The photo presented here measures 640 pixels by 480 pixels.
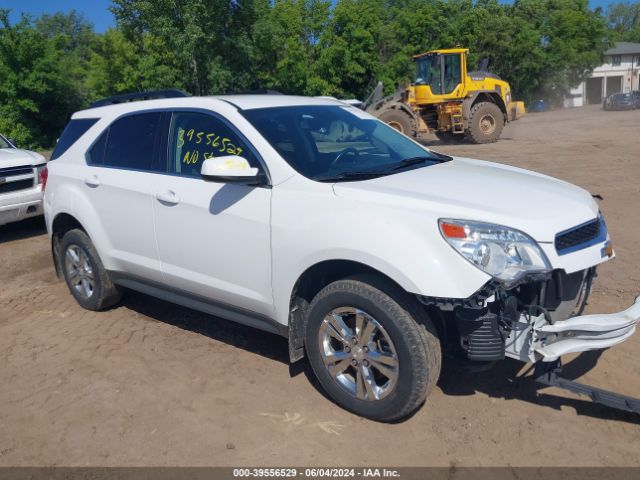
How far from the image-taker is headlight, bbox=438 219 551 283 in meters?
3.20

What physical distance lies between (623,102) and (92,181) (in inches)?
1928

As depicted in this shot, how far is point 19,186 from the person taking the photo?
8.70 metres

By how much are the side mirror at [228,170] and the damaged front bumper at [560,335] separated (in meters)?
1.78

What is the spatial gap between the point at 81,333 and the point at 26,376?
0.78 metres

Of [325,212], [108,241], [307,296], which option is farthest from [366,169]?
[108,241]

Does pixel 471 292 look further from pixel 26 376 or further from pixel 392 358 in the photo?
pixel 26 376

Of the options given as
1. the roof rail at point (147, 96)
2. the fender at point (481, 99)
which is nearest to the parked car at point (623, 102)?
the fender at point (481, 99)

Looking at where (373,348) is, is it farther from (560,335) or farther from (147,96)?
(147,96)

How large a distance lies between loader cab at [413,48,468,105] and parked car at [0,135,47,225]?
14.7m

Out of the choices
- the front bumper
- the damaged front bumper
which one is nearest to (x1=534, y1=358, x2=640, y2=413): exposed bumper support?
the damaged front bumper

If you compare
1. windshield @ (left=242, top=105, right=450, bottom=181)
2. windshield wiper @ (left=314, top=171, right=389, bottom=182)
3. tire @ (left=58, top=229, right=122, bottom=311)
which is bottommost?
tire @ (left=58, top=229, right=122, bottom=311)

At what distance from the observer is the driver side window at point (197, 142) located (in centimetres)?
430

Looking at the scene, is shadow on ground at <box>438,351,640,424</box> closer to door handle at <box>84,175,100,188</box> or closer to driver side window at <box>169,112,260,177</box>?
driver side window at <box>169,112,260,177</box>

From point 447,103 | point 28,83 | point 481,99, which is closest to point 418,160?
point 447,103
